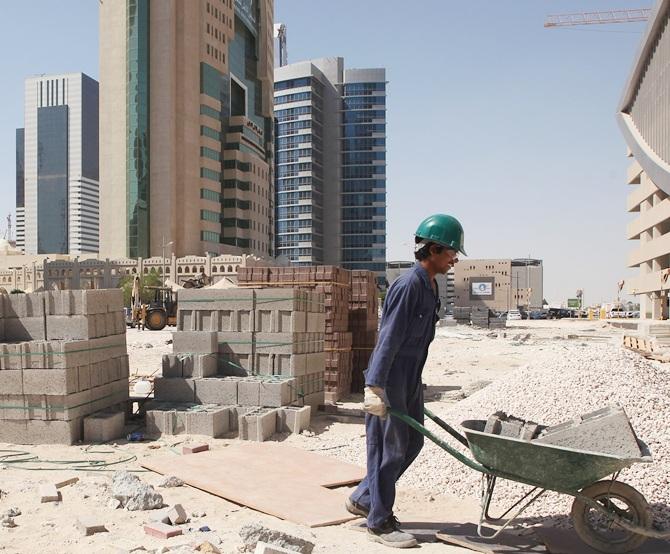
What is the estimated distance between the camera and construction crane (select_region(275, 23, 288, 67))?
459ft

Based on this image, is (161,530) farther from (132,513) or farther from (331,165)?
(331,165)

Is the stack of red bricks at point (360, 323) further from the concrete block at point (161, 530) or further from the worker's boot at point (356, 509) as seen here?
the concrete block at point (161, 530)

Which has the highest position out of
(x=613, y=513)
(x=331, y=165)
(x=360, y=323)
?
(x=331, y=165)

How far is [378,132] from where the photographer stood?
10900cm

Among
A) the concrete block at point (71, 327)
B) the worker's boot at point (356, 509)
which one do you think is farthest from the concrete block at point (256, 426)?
the worker's boot at point (356, 509)

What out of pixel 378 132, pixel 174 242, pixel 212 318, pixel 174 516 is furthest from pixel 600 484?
pixel 378 132

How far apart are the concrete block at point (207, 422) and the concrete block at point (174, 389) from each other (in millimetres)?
524

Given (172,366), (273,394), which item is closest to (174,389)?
(172,366)

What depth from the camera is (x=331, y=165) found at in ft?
363

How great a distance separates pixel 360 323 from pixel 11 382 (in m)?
6.51

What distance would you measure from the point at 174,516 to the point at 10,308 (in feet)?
16.9

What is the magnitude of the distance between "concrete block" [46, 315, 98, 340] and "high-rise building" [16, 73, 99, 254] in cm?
18413

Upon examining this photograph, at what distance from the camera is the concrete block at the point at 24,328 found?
27.5 feet

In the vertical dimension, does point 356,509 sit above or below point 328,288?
below
